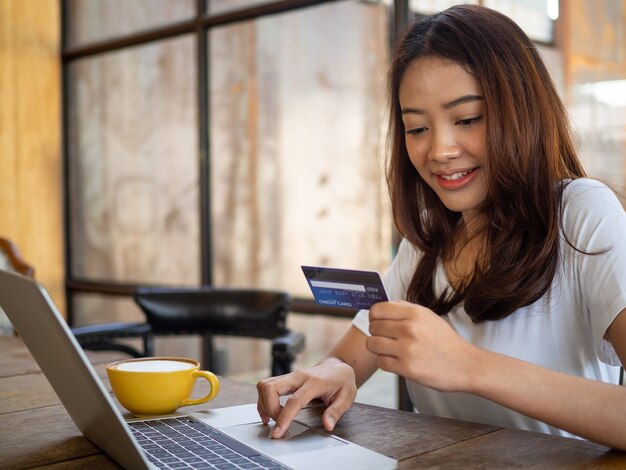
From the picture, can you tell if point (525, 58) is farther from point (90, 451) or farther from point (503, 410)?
point (90, 451)

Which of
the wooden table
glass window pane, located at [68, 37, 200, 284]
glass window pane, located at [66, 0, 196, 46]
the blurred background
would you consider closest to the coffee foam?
the wooden table

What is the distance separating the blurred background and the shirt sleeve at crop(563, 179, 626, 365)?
107cm

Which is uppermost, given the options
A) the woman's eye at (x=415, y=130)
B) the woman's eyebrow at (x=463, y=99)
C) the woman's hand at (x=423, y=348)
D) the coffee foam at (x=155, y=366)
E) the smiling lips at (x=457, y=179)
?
the woman's eyebrow at (x=463, y=99)

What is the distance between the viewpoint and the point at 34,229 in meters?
4.53

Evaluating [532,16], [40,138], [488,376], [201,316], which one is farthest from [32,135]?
[488,376]

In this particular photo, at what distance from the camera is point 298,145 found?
3467 millimetres

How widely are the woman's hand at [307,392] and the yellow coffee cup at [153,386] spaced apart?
0.09 m

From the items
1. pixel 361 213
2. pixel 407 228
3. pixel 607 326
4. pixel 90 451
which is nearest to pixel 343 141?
pixel 361 213

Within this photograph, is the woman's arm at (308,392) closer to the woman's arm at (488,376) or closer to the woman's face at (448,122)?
the woman's arm at (488,376)

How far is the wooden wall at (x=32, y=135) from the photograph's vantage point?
14.3 ft

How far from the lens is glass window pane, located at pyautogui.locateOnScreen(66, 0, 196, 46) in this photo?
3.99 meters

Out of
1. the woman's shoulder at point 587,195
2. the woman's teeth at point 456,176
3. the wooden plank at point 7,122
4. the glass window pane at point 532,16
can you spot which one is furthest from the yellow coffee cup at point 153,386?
the wooden plank at point 7,122

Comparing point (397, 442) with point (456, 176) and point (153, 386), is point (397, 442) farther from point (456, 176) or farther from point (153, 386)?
point (456, 176)

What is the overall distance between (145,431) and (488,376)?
1.59 feet
